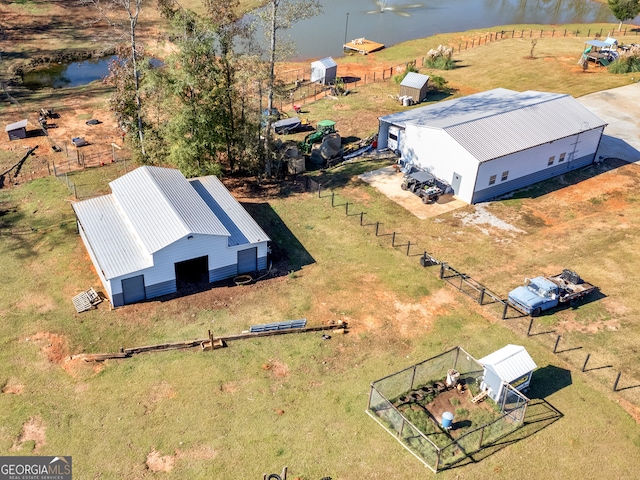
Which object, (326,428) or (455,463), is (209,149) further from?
(455,463)

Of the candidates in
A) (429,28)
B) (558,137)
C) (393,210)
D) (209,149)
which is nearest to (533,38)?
(429,28)

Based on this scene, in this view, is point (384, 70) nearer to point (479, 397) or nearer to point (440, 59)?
point (440, 59)

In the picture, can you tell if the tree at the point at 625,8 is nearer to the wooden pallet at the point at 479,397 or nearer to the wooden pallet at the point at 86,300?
the wooden pallet at the point at 479,397

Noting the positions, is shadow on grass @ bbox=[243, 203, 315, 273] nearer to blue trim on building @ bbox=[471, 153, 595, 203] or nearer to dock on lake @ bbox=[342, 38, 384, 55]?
blue trim on building @ bbox=[471, 153, 595, 203]

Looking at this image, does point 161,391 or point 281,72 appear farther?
point 281,72

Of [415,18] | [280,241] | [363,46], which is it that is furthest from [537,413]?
[415,18]

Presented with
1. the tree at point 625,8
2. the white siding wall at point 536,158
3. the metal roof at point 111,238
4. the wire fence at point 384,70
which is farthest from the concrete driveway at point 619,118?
the metal roof at point 111,238

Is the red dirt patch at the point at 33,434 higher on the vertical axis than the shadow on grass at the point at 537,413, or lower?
lower
